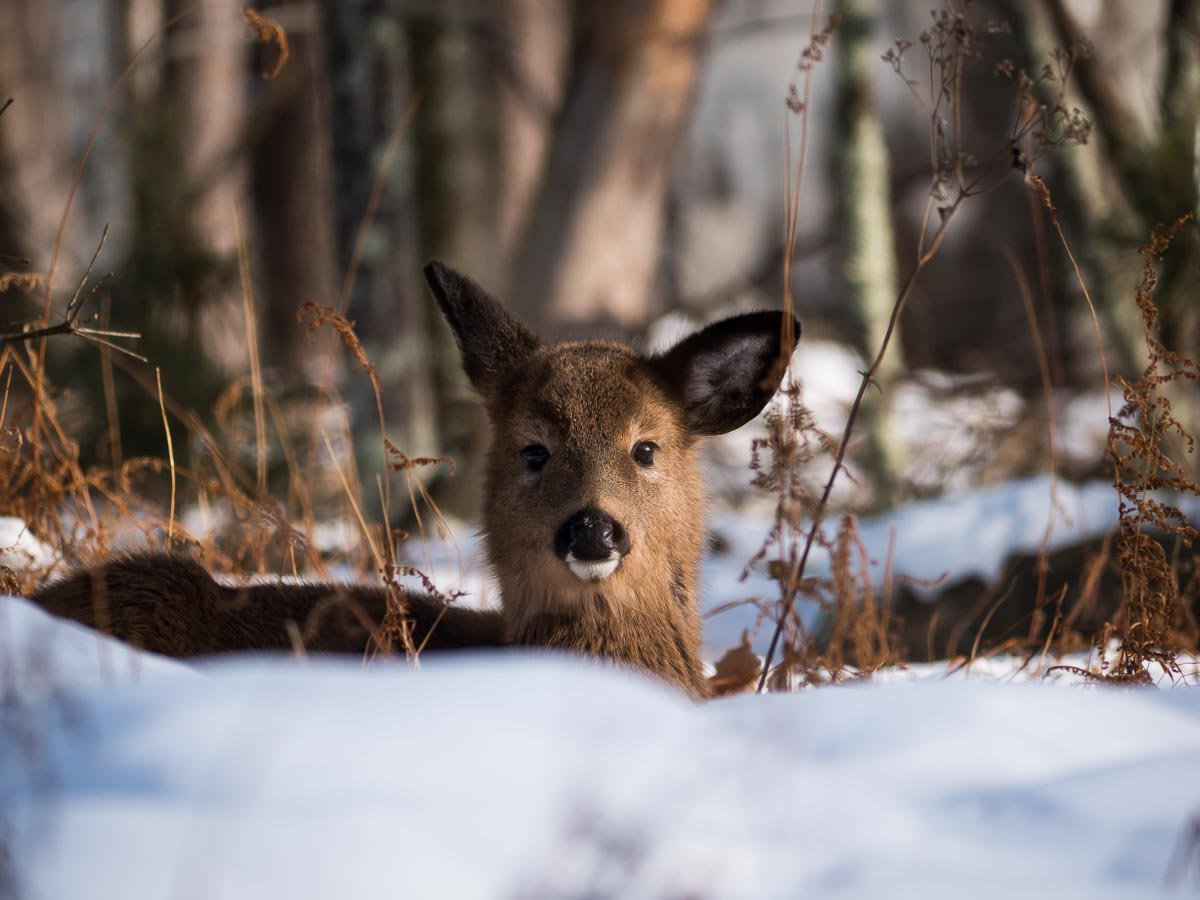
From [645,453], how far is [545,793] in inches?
92.2

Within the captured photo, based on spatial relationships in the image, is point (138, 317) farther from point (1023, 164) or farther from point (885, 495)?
point (1023, 164)

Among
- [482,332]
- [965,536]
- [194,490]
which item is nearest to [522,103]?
[194,490]

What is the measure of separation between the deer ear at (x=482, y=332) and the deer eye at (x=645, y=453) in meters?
0.59

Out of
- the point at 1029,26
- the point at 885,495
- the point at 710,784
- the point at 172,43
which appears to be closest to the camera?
the point at 710,784

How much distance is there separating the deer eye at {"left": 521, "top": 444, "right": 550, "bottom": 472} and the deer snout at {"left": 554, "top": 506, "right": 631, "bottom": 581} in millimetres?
313

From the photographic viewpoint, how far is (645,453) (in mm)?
4238

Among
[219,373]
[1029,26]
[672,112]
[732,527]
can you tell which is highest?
[1029,26]

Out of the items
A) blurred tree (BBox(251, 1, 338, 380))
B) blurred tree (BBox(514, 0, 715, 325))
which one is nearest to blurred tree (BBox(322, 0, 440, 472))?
blurred tree (BBox(514, 0, 715, 325))

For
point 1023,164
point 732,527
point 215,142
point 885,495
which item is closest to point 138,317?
point 732,527

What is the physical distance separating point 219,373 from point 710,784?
6646 millimetres

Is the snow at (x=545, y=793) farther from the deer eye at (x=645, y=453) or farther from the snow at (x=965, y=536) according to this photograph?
the snow at (x=965, y=536)

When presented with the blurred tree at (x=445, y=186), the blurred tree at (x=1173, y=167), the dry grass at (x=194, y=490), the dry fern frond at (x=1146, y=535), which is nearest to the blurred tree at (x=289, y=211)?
the blurred tree at (x=445, y=186)

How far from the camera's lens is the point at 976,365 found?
1084 cm

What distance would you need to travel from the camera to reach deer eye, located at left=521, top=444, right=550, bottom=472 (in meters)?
4.19
